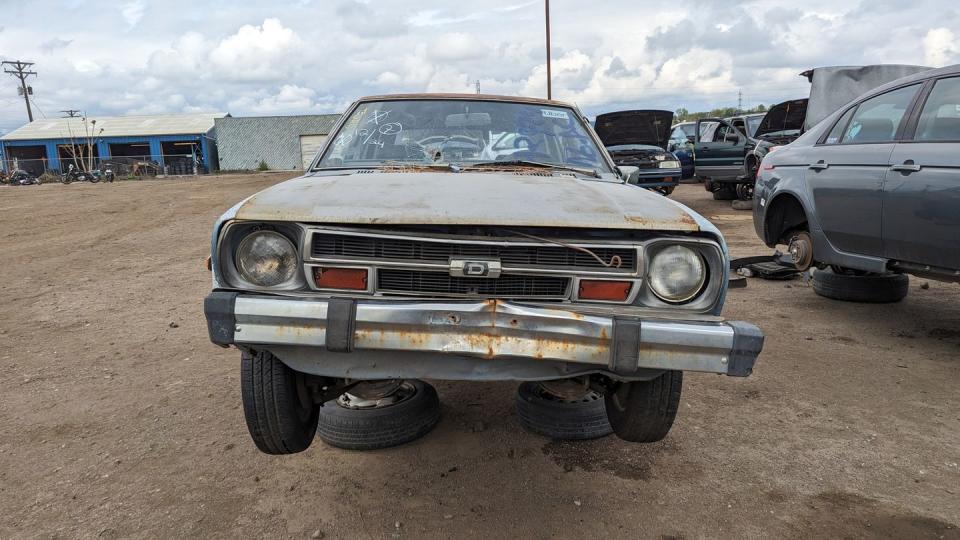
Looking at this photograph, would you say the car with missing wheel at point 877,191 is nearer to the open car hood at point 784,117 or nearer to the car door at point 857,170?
the car door at point 857,170

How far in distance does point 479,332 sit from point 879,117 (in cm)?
406

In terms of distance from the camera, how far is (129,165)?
36812 millimetres

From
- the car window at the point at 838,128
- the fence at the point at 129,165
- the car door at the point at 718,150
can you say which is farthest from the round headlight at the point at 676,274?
the fence at the point at 129,165

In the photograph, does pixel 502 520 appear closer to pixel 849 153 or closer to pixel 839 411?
pixel 839 411

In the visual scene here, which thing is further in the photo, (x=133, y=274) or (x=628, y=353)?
(x=133, y=274)

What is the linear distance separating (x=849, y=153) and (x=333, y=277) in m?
4.11

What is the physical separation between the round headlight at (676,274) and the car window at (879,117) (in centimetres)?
309

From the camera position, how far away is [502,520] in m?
2.45

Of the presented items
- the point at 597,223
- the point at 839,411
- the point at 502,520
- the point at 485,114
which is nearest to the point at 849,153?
the point at 839,411

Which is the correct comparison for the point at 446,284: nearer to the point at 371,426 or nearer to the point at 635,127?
the point at 371,426

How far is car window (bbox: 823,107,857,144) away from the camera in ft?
15.9

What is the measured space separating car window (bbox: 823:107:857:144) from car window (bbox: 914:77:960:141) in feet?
2.31

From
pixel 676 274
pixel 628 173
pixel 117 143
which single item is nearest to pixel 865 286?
pixel 628 173

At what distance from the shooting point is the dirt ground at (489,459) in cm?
243
